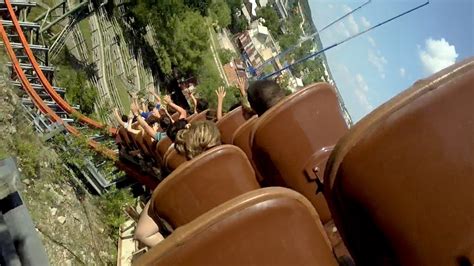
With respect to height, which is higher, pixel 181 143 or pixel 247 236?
pixel 181 143

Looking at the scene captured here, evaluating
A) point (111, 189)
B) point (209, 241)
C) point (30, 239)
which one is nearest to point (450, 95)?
point (209, 241)

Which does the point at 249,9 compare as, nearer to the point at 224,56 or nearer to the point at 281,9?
the point at 281,9

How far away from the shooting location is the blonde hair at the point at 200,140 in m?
3.19

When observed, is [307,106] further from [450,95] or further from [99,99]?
[99,99]

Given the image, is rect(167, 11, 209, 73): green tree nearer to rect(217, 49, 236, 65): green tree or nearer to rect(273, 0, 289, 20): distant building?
rect(217, 49, 236, 65): green tree

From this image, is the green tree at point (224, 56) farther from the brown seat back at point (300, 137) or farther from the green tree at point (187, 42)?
the brown seat back at point (300, 137)

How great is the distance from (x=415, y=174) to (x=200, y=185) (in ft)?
4.15

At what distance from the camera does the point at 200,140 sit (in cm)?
318

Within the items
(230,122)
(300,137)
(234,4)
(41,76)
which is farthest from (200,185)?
(234,4)

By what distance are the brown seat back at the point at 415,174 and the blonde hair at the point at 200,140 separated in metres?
1.63

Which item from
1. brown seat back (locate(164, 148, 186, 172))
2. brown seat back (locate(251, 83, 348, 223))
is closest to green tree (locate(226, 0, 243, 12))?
→ brown seat back (locate(164, 148, 186, 172))

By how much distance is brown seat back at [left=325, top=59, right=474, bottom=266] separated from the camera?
1493mm

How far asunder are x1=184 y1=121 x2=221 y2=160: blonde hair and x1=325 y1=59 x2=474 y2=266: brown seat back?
1634mm

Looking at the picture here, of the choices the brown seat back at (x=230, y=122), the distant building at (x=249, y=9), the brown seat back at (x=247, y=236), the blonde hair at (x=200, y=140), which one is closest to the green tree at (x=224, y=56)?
the distant building at (x=249, y=9)
